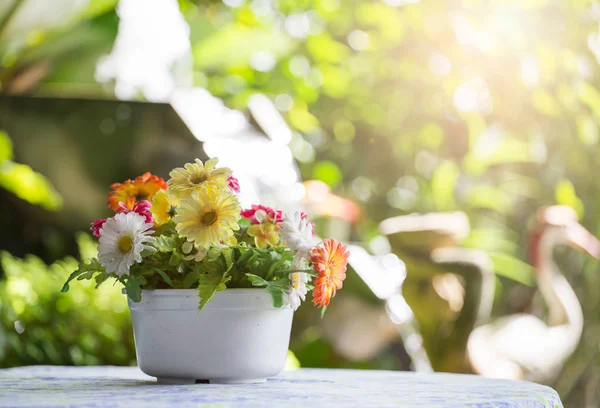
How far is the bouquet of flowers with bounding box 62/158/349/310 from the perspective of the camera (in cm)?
69

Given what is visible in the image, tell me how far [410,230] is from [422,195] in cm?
37

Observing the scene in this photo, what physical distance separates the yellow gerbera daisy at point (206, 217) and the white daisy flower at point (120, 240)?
0.04 meters

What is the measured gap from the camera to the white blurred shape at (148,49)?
248 centimetres

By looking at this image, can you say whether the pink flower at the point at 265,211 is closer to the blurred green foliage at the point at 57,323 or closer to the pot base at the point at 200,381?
the pot base at the point at 200,381

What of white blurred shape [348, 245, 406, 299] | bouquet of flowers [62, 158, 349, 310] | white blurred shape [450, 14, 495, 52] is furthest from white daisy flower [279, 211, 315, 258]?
white blurred shape [450, 14, 495, 52]

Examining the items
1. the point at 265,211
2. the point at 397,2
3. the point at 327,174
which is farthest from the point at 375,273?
the point at 265,211

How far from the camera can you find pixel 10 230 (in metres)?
2.32

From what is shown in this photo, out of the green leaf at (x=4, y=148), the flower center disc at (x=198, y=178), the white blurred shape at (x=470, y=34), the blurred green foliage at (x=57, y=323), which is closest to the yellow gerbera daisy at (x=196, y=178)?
the flower center disc at (x=198, y=178)

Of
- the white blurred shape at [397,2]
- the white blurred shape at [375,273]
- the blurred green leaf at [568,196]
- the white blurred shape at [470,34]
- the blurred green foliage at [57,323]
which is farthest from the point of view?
the white blurred shape at [397,2]

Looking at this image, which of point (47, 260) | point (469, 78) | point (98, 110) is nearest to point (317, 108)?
point (469, 78)

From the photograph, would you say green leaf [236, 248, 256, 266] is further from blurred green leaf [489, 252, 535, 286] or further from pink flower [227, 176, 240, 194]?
blurred green leaf [489, 252, 535, 286]

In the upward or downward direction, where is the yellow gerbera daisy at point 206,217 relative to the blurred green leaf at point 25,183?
upward

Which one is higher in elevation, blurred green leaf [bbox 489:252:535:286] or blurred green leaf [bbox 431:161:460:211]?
blurred green leaf [bbox 431:161:460:211]

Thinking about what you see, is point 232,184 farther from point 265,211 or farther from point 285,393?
point 285,393
